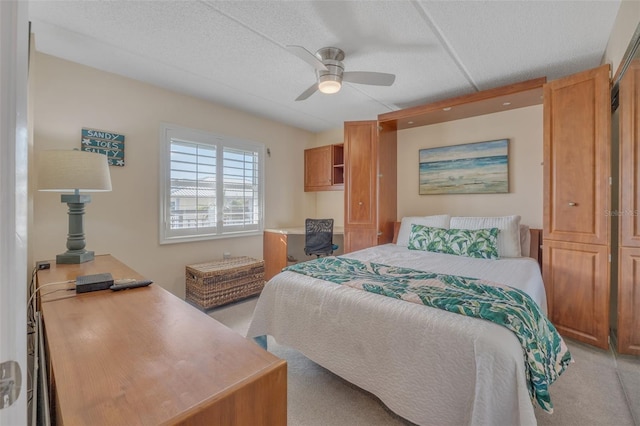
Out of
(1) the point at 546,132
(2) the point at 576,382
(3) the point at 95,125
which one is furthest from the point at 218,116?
(2) the point at 576,382

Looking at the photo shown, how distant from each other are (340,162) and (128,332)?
157 inches

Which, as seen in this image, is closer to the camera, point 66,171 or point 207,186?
point 66,171

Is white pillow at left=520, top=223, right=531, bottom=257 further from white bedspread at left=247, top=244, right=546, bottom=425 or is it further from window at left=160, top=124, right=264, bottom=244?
window at left=160, top=124, right=264, bottom=244

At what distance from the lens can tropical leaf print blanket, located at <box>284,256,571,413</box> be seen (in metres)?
1.30

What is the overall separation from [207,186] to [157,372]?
10.3 ft

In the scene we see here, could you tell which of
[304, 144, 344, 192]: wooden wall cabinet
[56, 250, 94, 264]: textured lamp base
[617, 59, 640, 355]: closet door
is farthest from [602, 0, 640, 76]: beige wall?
[56, 250, 94, 264]: textured lamp base

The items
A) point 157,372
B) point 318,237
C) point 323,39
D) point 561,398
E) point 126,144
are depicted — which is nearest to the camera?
point 157,372

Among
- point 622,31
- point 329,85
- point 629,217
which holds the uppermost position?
point 622,31

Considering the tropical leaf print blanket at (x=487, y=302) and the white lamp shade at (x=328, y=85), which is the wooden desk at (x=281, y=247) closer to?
the tropical leaf print blanket at (x=487, y=302)

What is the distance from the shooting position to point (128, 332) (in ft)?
3.23

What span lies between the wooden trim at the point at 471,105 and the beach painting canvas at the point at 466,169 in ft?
1.26

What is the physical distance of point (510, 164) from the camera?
3311mm

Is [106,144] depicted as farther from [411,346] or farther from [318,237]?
[411,346]

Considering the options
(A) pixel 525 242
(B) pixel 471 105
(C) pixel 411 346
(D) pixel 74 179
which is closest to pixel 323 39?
(B) pixel 471 105
